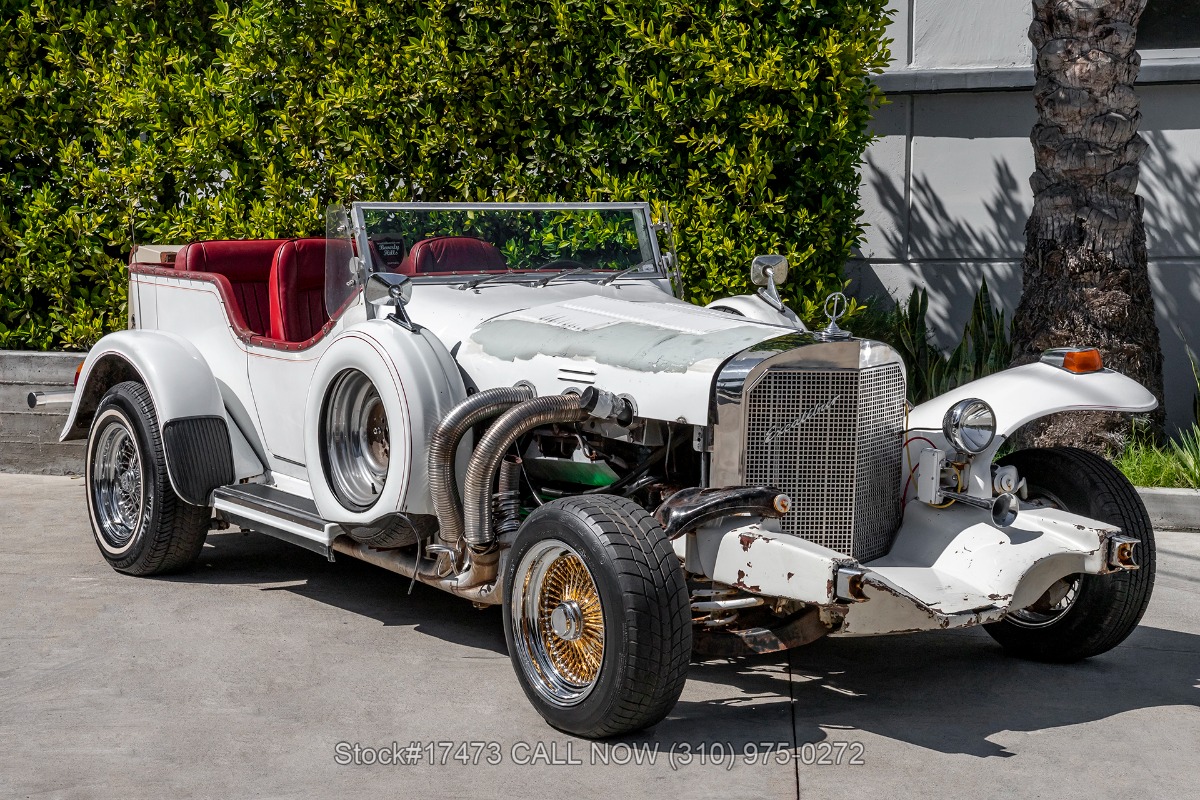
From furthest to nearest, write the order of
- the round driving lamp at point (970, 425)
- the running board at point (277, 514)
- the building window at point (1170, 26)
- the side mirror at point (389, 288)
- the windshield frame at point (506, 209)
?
the building window at point (1170, 26) → the windshield frame at point (506, 209) → the running board at point (277, 514) → the side mirror at point (389, 288) → the round driving lamp at point (970, 425)

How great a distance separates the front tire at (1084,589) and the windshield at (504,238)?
1.97 metres

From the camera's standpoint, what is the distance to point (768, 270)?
5840 mm

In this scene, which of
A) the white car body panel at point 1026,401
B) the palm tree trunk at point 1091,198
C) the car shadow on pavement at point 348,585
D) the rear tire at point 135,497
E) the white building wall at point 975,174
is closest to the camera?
the white car body panel at point 1026,401

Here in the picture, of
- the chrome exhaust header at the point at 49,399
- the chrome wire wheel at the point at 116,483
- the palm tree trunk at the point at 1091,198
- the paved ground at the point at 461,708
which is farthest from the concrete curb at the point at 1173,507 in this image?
the chrome exhaust header at the point at 49,399

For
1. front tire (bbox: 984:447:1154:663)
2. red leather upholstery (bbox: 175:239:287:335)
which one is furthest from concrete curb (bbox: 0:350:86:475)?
front tire (bbox: 984:447:1154:663)

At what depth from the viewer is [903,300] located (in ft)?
30.9

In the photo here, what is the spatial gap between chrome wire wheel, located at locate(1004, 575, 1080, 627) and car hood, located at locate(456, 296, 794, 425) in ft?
4.48

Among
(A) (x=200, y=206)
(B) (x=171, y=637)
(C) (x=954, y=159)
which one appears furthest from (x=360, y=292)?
(C) (x=954, y=159)

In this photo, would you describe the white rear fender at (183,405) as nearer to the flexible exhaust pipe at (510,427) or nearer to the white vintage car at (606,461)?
the white vintage car at (606,461)

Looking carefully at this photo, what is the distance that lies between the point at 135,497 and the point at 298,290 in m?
1.19

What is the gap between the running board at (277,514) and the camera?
5391 millimetres

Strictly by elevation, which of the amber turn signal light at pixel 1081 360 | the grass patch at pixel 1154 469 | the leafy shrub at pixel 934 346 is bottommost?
the grass patch at pixel 1154 469

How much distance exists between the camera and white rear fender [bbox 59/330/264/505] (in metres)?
5.85

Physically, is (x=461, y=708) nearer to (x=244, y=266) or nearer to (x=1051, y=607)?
(x=1051, y=607)
